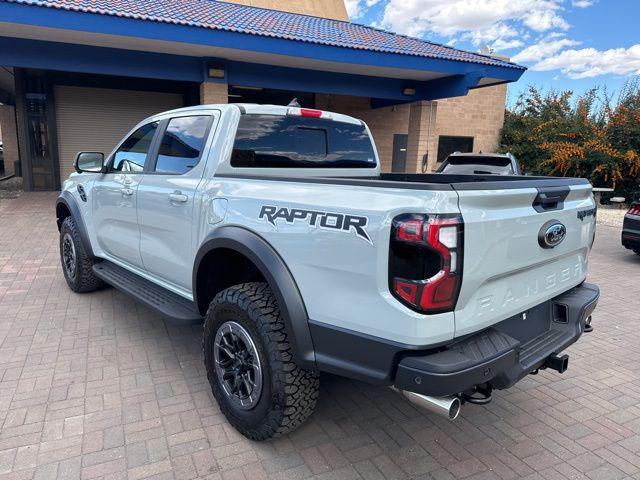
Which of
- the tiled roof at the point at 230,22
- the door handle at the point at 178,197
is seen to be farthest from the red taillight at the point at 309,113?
the tiled roof at the point at 230,22

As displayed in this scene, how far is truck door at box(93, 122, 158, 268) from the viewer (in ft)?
13.2

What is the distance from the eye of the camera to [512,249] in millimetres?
2283

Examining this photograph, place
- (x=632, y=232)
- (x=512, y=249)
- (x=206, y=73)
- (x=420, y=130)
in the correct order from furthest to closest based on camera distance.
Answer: (x=420, y=130) < (x=206, y=73) < (x=632, y=232) < (x=512, y=249)

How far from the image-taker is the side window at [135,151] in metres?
4.04

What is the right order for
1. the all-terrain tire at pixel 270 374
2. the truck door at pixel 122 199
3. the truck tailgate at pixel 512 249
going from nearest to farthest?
the truck tailgate at pixel 512 249 < the all-terrain tire at pixel 270 374 < the truck door at pixel 122 199

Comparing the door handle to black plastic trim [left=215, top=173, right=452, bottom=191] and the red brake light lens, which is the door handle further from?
the red brake light lens

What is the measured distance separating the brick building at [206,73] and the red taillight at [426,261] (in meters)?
9.32

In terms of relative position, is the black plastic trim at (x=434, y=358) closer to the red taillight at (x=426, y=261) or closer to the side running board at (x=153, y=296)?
the red taillight at (x=426, y=261)

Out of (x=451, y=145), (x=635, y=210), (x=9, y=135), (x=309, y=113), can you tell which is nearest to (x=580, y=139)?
(x=451, y=145)

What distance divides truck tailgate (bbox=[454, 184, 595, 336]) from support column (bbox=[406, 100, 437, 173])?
13.1 meters

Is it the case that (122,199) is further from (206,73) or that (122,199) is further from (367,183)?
(206,73)

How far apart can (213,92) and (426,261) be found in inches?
431

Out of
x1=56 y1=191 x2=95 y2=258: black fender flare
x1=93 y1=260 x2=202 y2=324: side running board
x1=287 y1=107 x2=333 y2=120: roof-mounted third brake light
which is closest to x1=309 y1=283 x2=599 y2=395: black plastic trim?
x1=93 y1=260 x2=202 y2=324: side running board

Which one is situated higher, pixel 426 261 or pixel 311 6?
pixel 311 6
